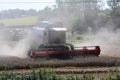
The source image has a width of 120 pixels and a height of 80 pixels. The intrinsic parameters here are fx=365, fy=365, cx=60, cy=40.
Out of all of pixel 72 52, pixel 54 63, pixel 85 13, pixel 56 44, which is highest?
pixel 56 44

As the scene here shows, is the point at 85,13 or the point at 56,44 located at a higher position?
the point at 56,44

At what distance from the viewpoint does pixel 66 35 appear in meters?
32.7

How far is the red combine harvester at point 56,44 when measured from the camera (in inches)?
1227

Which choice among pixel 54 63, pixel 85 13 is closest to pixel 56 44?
pixel 54 63

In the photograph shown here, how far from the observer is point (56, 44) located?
3222 cm

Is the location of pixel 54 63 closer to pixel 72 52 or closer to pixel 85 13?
pixel 72 52

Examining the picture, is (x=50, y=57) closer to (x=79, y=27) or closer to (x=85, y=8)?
(x=79, y=27)

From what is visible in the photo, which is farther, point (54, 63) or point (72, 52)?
point (72, 52)

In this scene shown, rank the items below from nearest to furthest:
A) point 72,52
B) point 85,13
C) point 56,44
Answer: point 72,52
point 56,44
point 85,13

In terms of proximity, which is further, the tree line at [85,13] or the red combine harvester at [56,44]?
the tree line at [85,13]

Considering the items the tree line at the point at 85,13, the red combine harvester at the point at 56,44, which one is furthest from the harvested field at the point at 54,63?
the tree line at the point at 85,13

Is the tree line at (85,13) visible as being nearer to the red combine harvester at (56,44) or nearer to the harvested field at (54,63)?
the red combine harvester at (56,44)

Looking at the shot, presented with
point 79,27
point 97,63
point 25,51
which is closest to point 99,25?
point 79,27

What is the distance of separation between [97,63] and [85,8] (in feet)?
177
